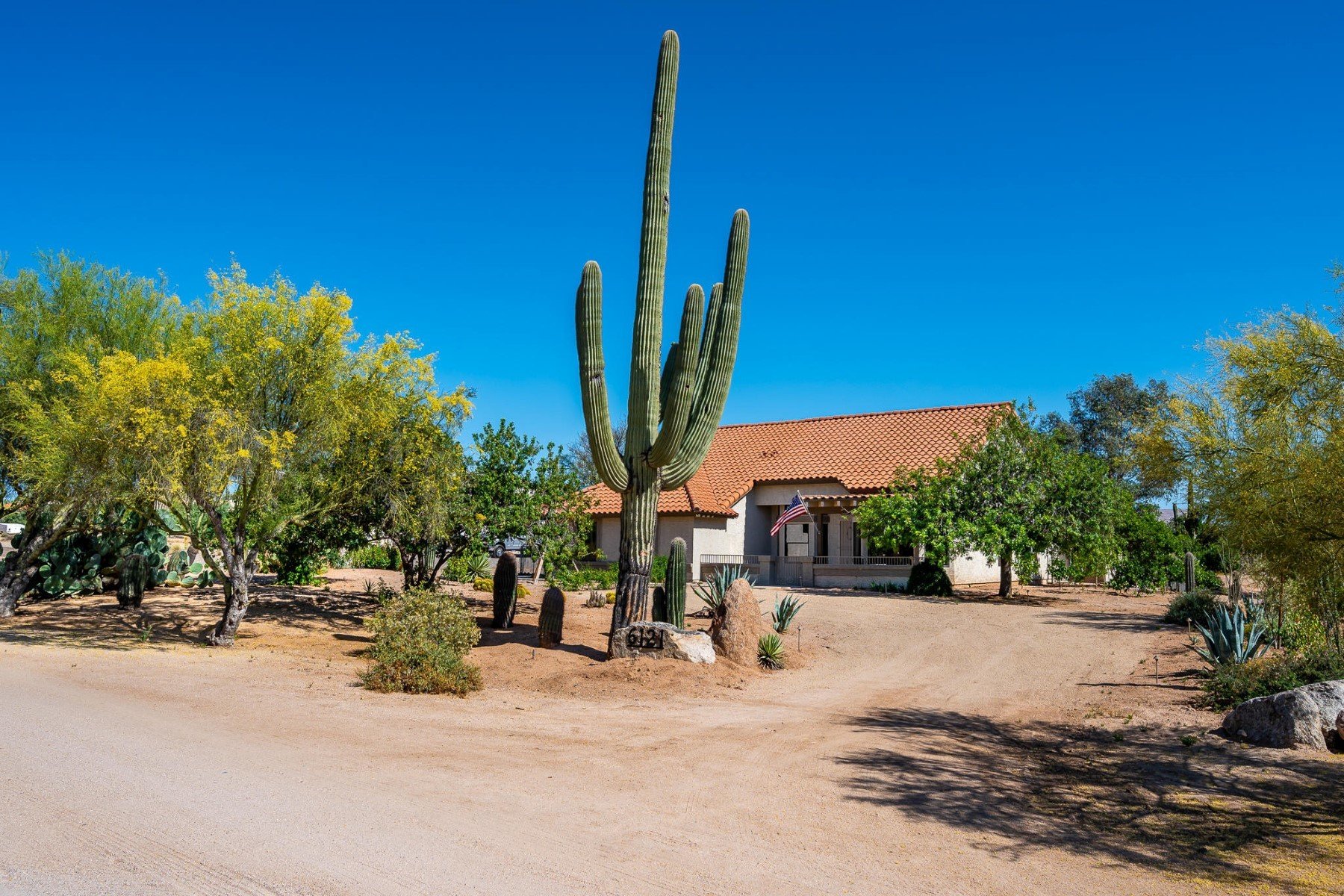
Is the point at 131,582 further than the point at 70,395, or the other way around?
the point at 131,582

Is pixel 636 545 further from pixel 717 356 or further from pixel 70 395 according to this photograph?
pixel 70 395

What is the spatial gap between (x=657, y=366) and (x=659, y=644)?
13.6 feet

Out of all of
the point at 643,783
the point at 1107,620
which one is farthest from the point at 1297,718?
the point at 1107,620

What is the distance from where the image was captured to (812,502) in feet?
96.5

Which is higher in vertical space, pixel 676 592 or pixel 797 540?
pixel 797 540

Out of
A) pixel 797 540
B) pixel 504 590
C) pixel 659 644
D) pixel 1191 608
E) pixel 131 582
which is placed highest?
pixel 797 540

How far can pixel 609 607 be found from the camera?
2133cm

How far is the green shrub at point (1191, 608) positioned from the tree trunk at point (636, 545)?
1090 cm

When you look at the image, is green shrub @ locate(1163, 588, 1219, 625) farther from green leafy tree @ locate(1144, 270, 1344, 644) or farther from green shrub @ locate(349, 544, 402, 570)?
green shrub @ locate(349, 544, 402, 570)

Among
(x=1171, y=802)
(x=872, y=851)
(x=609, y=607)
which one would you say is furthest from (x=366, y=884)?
(x=609, y=607)

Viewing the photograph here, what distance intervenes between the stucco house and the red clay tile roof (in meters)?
0.05

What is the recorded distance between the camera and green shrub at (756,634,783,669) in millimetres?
14820

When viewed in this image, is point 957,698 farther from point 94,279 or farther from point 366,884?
point 94,279

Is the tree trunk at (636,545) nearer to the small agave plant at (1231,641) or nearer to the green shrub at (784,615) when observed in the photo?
the green shrub at (784,615)
